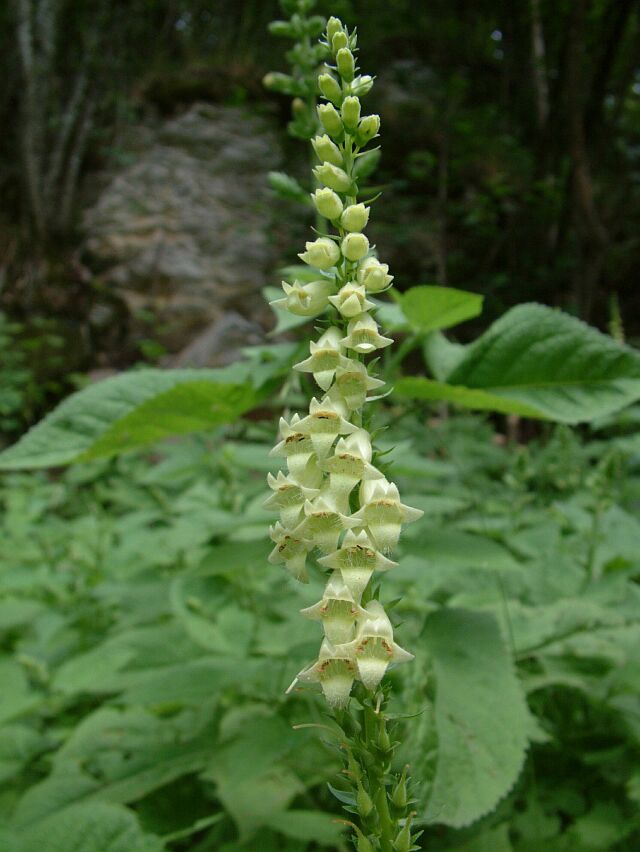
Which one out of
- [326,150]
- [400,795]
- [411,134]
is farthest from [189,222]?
[400,795]

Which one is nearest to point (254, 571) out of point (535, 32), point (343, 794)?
point (343, 794)

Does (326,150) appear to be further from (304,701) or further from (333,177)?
(304,701)

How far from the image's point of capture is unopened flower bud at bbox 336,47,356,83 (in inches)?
32.3

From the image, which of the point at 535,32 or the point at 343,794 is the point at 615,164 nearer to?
the point at 535,32

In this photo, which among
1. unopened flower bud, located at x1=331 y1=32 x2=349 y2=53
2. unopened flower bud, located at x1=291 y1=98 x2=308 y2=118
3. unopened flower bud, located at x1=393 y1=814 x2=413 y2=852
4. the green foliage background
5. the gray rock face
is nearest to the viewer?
unopened flower bud, located at x1=393 y1=814 x2=413 y2=852

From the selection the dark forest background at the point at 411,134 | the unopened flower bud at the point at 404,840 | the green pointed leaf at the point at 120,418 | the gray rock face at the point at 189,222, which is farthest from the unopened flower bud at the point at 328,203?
the gray rock face at the point at 189,222

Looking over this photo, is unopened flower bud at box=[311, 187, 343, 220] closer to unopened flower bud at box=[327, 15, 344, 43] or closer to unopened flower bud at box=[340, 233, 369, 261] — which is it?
unopened flower bud at box=[340, 233, 369, 261]

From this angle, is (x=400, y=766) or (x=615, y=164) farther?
(x=615, y=164)

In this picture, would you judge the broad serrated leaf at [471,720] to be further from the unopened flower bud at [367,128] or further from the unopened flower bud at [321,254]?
the unopened flower bud at [367,128]

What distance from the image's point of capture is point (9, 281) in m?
8.33

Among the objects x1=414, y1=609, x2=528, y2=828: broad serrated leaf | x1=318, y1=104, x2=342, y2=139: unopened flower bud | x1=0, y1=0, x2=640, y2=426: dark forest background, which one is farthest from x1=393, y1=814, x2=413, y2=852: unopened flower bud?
x1=0, y1=0, x2=640, y2=426: dark forest background

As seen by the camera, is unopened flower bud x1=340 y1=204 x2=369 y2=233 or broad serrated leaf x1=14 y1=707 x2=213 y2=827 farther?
broad serrated leaf x1=14 y1=707 x2=213 y2=827

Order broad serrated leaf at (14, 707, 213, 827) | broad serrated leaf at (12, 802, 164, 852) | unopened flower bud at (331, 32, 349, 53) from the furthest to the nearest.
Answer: broad serrated leaf at (14, 707, 213, 827)
broad serrated leaf at (12, 802, 164, 852)
unopened flower bud at (331, 32, 349, 53)

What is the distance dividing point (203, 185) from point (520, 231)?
4085 mm
